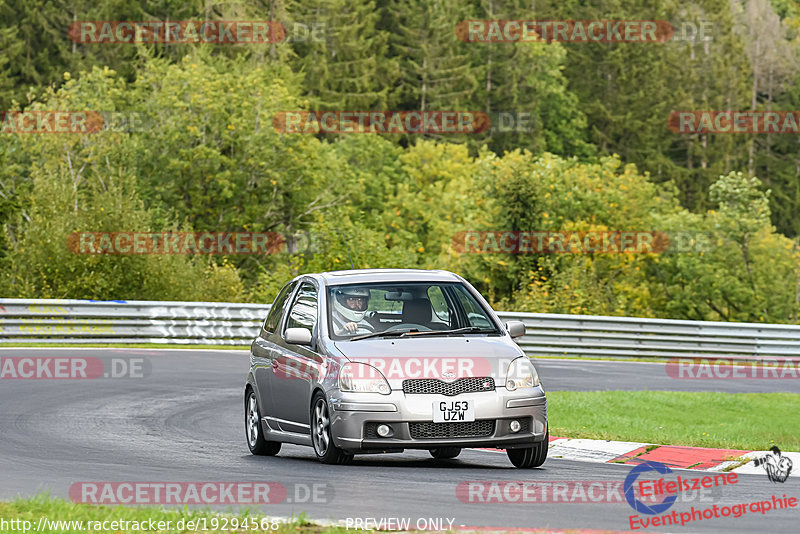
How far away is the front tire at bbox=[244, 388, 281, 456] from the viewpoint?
1296 centimetres

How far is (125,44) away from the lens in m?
83.3

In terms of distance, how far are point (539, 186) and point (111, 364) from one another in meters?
21.6

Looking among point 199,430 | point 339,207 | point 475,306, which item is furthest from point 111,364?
point 339,207

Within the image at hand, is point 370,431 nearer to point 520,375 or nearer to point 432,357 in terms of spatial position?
point 432,357

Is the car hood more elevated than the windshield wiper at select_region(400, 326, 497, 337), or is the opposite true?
the windshield wiper at select_region(400, 326, 497, 337)

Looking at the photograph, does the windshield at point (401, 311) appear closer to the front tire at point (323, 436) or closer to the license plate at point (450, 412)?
the front tire at point (323, 436)

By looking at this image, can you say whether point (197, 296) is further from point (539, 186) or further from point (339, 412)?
point (339, 412)

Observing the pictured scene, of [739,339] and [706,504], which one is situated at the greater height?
[706,504]

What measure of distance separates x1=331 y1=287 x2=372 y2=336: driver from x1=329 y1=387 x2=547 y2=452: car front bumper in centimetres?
87

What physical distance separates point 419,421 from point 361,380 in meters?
0.58

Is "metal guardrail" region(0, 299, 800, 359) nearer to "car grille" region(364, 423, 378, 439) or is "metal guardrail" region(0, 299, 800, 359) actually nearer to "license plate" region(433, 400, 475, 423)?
"car grille" region(364, 423, 378, 439)

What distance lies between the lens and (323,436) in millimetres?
11461

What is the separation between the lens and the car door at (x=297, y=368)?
11.8m

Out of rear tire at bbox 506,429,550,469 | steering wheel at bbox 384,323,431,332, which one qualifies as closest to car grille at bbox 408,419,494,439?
rear tire at bbox 506,429,550,469
